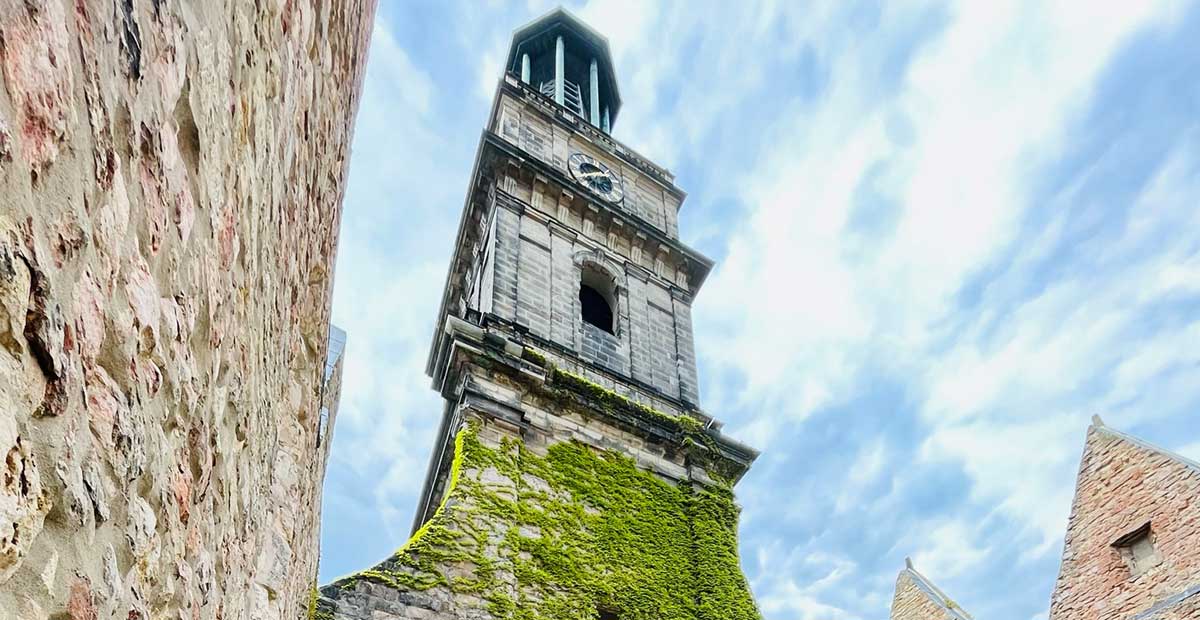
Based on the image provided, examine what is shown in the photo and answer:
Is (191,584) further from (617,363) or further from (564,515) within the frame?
(617,363)

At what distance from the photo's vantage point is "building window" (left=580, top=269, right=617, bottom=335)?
14672 mm

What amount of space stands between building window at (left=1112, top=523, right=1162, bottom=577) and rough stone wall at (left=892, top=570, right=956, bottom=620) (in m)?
3.78

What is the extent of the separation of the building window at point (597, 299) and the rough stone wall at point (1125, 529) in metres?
8.92

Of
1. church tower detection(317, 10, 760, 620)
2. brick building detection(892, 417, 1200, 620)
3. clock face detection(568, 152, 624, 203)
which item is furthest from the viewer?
clock face detection(568, 152, 624, 203)

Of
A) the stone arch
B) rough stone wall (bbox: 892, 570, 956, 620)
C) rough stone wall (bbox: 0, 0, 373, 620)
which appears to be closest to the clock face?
the stone arch

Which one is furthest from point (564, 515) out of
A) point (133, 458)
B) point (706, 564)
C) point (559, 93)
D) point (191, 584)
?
point (559, 93)

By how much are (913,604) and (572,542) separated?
1001 centimetres

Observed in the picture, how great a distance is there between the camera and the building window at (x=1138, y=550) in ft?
37.1

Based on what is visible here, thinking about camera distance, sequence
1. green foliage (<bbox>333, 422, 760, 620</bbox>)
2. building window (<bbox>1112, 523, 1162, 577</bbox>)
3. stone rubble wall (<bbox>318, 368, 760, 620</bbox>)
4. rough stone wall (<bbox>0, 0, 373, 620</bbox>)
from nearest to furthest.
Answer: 1. rough stone wall (<bbox>0, 0, 373, 620</bbox>)
2. stone rubble wall (<bbox>318, 368, 760, 620</bbox>)
3. green foliage (<bbox>333, 422, 760, 620</bbox>)
4. building window (<bbox>1112, 523, 1162, 577</bbox>)

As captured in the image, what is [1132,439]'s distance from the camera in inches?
503

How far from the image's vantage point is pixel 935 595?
15.7 m

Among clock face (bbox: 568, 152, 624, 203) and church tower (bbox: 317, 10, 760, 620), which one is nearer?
church tower (bbox: 317, 10, 760, 620)

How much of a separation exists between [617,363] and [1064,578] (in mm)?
8431

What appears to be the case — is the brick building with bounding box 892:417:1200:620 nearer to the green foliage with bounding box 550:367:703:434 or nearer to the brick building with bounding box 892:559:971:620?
the brick building with bounding box 892:559:971:620
